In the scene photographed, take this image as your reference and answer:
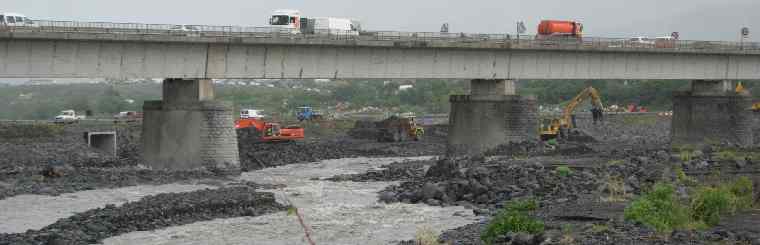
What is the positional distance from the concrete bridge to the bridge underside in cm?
6

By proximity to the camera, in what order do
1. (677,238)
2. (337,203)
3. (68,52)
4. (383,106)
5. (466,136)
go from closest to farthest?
1. (677,238)
2. (337,203)
3. (68,52)
4. (466,136)
5. (383,106)

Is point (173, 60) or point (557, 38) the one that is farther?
point (557, 38)

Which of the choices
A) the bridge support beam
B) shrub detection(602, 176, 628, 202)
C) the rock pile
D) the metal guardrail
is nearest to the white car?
the metal guardrail

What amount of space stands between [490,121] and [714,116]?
21.6 metres

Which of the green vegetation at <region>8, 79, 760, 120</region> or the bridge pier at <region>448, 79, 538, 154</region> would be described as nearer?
the bridge pier at <region>448, 79, 538, 154</region>

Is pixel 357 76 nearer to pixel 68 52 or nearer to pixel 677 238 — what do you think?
pixel 68 52

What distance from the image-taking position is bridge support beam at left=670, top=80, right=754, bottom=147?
8281cm

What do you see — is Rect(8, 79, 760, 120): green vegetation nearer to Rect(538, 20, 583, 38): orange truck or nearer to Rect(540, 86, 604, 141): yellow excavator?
Rect(540, 86, 604, 141): yellow excavator

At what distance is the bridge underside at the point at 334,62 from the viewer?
176 feet

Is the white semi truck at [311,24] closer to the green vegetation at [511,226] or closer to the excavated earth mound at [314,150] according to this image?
the excavated earth mound at [314,150]

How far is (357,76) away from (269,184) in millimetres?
12489

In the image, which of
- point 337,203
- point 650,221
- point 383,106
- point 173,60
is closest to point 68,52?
point 173,60

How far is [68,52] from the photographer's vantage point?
53812 mm

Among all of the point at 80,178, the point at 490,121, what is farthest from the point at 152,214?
the point at 490,121
